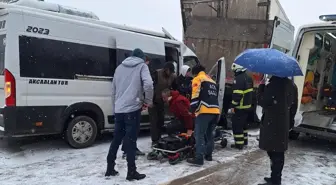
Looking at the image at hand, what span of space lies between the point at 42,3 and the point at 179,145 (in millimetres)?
3651

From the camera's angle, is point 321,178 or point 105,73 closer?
point 321,178

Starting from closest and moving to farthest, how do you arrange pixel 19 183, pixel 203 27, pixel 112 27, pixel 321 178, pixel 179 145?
1. pixel 19 183
2. pixel 321 178
3. pixel 179 145
4. pixel 112 27
5. pixel 203 27

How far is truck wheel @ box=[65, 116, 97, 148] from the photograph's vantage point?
5914 millimetres

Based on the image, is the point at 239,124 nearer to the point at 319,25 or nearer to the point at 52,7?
the point at 319,25

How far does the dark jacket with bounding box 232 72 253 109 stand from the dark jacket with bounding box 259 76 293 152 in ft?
6.19

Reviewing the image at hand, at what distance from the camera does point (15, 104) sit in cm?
520

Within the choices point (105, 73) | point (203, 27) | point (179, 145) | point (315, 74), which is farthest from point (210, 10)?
point (179, 145)

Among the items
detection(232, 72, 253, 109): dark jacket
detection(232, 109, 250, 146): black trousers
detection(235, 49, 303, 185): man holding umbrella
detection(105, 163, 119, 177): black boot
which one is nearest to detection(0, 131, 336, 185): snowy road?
detection(105, 163, 119, 177): black boot

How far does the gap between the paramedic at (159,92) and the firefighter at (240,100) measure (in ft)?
3.88

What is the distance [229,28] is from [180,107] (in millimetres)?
3731

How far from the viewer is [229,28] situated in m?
8.56

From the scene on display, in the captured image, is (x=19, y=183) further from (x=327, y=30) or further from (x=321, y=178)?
(x=327, y=30)

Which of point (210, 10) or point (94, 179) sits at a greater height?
point (210, 10)

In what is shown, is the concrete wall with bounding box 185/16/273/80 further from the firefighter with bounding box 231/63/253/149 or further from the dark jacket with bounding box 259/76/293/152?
the dark jacket with bounding box 259/76/293/152
